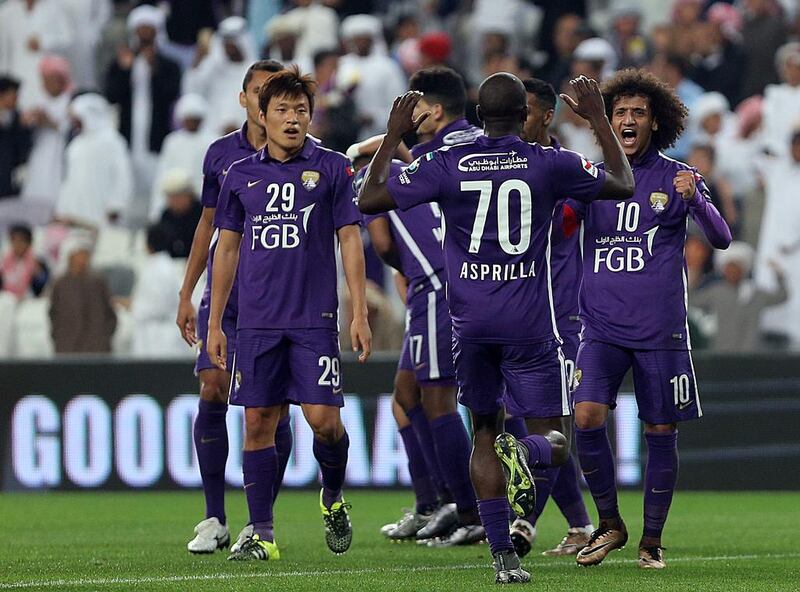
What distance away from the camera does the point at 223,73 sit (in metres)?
19.5

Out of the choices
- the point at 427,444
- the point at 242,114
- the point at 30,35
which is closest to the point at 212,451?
the point at 427,444

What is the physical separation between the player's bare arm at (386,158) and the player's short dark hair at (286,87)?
1.18 metres

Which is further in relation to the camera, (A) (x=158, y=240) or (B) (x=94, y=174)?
(B) (x=94, y=174)

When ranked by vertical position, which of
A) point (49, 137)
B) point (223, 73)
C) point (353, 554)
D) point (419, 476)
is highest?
point (223, 73)

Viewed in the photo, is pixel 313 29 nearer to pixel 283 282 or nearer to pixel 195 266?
pixel 195 266

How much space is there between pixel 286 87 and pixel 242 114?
10.6 metres

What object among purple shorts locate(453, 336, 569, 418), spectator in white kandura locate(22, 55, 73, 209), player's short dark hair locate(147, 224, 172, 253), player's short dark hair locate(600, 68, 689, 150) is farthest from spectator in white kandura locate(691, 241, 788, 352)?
spectator in white kandura locate(22, 55, 73, 209)

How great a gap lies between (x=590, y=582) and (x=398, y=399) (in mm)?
2902

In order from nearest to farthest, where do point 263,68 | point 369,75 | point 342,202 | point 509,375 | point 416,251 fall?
point 509,375, point 342,202, point 263,68, point 416,251, point 369,75

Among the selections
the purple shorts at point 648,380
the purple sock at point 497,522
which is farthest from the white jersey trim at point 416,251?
the purple sock at point 497,522

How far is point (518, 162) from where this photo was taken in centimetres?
750

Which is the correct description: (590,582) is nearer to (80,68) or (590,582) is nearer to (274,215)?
(274,215)

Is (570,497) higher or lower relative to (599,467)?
lower

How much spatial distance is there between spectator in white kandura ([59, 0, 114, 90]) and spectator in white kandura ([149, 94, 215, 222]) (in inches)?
110
